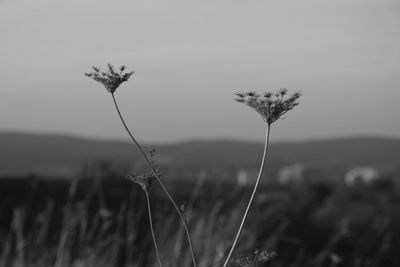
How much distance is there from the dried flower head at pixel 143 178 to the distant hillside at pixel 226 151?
39.0 meters

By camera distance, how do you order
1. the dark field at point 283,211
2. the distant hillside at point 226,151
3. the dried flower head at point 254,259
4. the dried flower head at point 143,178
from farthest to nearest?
1. the distant hillside at point 226,151
2. the dark field at point 283,211
3. the dried flower head at point 143,178
4. the dried flower head at point 254,259

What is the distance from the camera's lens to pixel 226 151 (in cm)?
4969

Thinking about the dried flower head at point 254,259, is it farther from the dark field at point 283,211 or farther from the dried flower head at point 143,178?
the dark field at point 283,211

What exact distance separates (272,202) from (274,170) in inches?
897

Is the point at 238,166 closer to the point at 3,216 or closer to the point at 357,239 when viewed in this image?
the point at 357,239

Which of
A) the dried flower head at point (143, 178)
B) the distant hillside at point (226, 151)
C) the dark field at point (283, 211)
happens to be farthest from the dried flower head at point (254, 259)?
the distant hillside at point (226, 151)

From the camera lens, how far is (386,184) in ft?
83.4

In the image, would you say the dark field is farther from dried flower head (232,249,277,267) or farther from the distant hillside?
the distant hillside

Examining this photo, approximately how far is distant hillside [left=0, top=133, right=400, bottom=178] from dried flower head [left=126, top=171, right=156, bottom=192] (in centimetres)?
3903

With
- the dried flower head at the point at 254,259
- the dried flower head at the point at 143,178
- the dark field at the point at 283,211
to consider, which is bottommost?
the dark field at the point at 283,211

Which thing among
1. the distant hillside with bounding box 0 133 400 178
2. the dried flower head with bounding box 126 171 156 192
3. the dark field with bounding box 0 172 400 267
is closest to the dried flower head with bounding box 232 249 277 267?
the dried flower head with bounding box 126 171 156 192

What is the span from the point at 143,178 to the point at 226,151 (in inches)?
1910

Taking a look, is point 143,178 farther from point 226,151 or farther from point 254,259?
point 226,151

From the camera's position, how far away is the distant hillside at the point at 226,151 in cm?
4216
